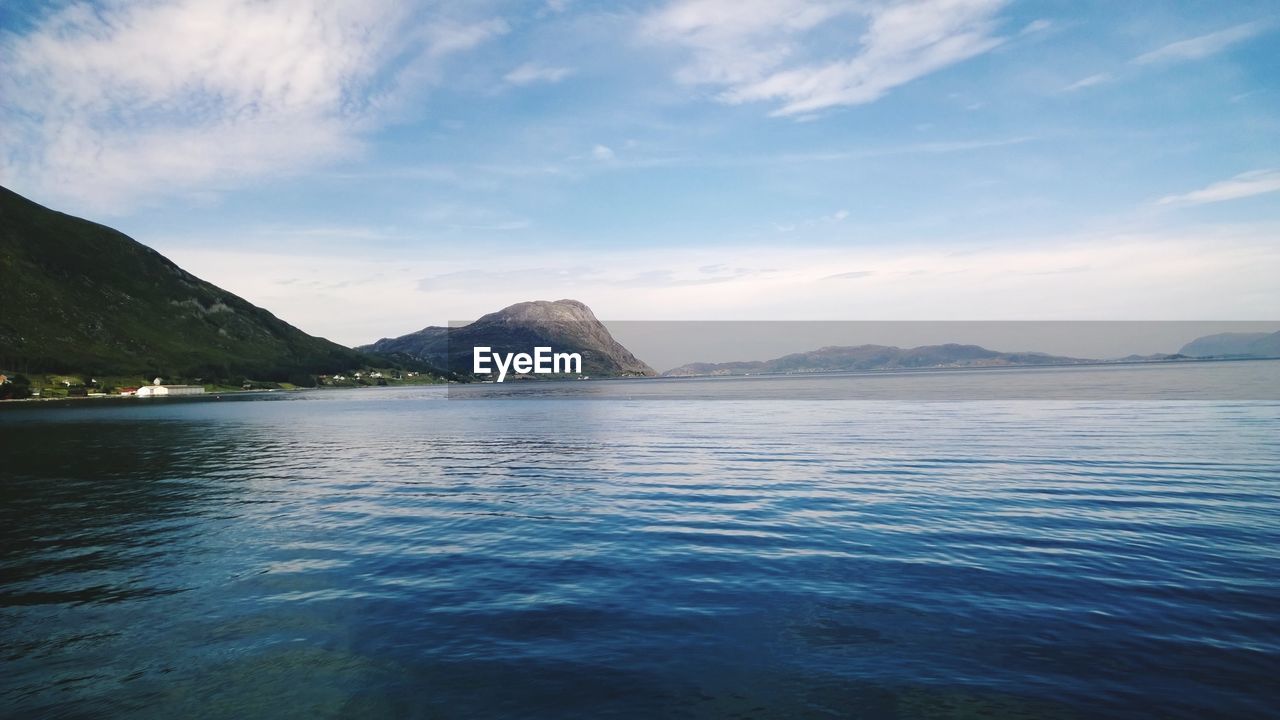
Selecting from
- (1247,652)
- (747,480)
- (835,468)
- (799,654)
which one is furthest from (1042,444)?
(799,654)

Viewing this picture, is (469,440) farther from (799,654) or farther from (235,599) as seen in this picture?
(799,654)

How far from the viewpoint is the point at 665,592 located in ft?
61.8

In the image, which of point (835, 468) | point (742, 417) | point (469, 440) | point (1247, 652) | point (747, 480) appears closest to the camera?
point (1247, 652)

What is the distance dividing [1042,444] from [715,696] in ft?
168

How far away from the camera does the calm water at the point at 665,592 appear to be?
12.8 meters

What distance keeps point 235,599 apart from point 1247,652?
26526 millimetres

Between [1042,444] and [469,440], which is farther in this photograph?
[469,440]

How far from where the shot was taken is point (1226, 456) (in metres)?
41.5

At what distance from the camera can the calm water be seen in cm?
1275

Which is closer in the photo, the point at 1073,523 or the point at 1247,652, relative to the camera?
the point at 1247,652

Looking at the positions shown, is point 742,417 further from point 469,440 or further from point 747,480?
point 747,480

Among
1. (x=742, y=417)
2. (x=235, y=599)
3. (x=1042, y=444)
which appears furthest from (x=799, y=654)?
(x=742, y=417)

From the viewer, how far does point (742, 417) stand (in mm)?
95938

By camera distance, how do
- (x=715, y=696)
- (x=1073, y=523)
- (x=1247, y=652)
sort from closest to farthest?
(x=715, y=696), (x=1247, y=652), (x=1073, y=523)
